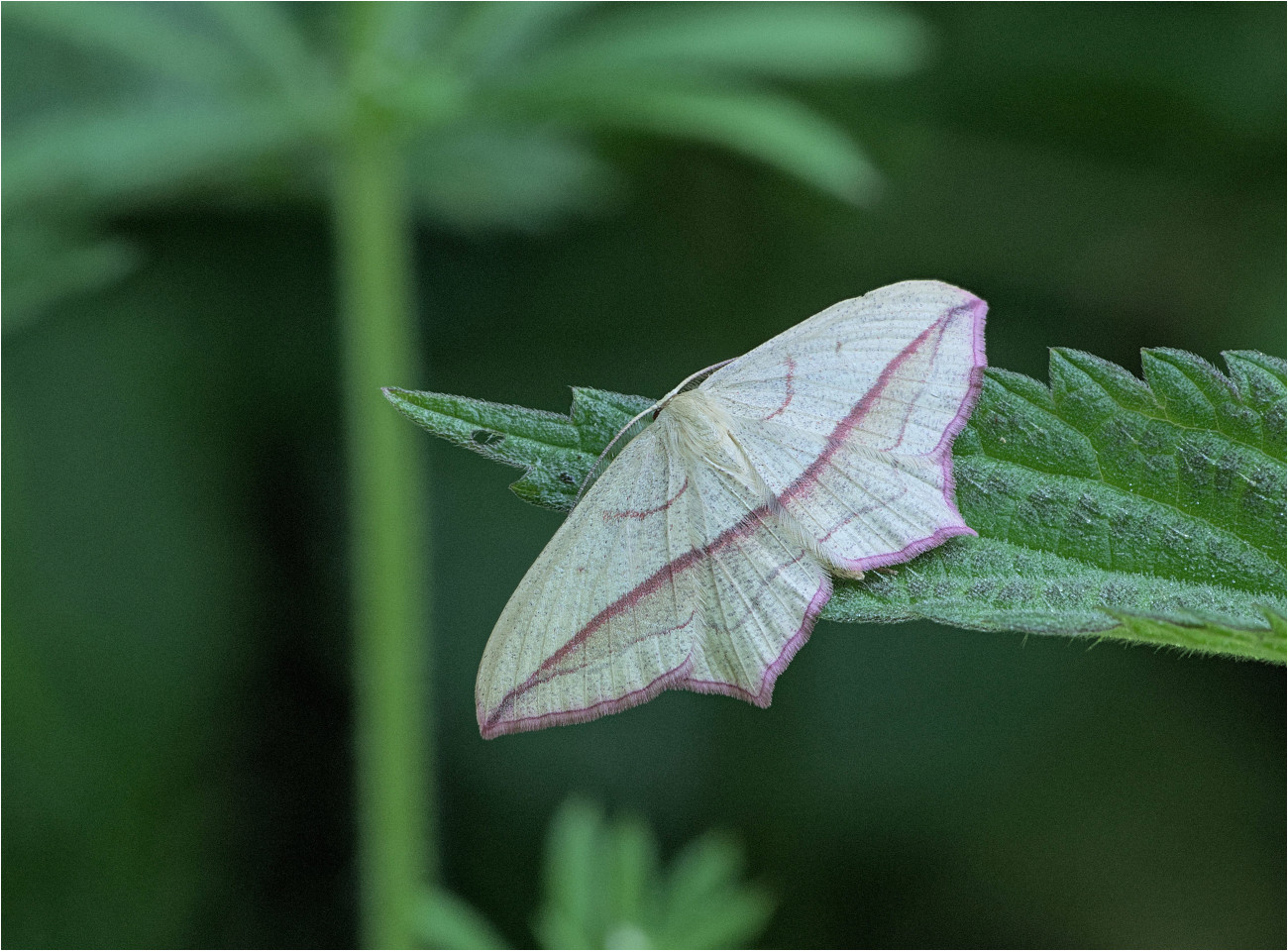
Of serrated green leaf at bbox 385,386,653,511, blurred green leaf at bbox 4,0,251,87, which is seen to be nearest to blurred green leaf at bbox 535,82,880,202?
blurred green leaf at bbox 4,0,251,87

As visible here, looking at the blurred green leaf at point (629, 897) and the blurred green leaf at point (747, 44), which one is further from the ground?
the blurred green leaf at point (747, 44)

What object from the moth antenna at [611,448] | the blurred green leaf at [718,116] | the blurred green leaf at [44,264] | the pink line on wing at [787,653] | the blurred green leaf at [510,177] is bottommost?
the pink line on wing at [787,653]

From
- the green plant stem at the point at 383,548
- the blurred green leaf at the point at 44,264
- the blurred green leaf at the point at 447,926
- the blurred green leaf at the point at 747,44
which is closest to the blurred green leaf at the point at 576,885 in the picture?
the blurred green leaf at the point at 447,926

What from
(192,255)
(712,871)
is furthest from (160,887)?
(192,255)

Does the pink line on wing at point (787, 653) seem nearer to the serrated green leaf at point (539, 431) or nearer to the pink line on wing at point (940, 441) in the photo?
the pink line on wing at point (940, 441)

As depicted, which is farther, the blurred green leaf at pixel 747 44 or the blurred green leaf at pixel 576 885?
the blurred green leaf at pixel 747 44

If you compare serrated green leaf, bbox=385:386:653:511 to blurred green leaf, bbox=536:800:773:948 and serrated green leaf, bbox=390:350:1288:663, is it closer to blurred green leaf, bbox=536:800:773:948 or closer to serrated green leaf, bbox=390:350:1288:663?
serrated green leaf, bbox=390:350:1288:663
